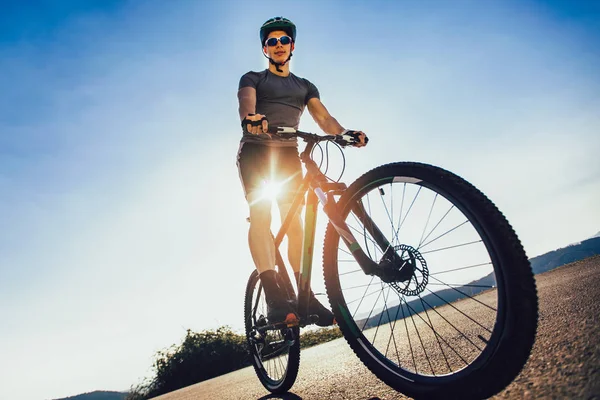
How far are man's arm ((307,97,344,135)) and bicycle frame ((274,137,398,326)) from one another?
2.64 feet

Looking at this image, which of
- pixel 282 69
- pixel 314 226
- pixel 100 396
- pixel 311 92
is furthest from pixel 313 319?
→ pixel 100 396

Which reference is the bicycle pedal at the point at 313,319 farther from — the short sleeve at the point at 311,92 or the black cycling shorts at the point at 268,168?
the short sleeve at the point at 311,92

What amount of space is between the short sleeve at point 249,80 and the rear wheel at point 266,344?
1.79m

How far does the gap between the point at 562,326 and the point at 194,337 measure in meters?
9.05

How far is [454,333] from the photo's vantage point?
2502 mm

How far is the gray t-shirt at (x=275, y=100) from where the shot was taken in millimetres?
2873

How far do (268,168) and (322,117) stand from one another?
77 cm

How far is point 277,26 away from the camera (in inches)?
118

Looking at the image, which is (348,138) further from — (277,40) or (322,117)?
(277,40)

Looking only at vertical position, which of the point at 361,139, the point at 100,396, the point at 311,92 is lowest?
the point at 100,396

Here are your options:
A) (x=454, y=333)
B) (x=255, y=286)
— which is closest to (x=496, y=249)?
(x=454, y=333)

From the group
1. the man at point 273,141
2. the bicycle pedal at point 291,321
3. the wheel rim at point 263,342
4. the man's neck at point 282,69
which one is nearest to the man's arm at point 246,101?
the man at point 273,141

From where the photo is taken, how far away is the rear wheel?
8.07 ft

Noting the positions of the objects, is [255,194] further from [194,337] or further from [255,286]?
[194,337]
